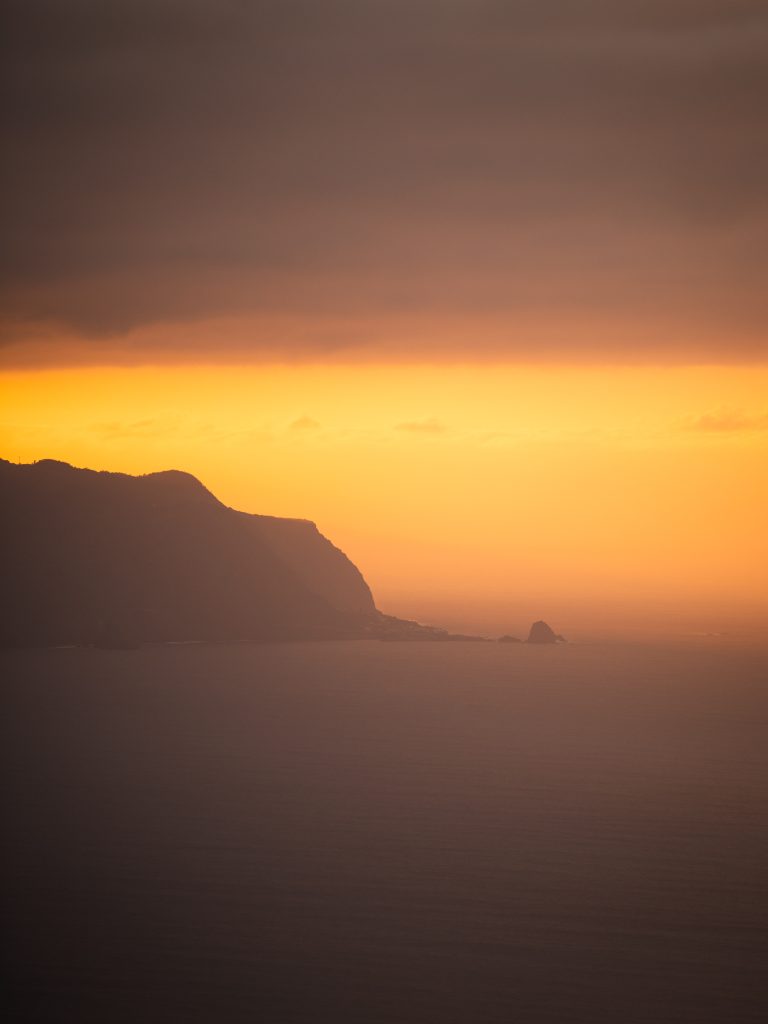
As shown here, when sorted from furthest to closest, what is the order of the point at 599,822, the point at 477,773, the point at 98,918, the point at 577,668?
the point at 577,668
the point at 477,773
the point at 599,822
the point at 98,918

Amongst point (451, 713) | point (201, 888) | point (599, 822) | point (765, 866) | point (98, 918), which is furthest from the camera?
point (451, 713)

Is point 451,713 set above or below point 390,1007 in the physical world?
above

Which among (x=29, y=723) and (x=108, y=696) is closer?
(x=29, y=723)

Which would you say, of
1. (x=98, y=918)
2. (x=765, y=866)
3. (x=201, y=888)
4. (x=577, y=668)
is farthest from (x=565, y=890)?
(x=577, y=668)

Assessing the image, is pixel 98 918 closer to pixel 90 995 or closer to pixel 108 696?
pixel 90 995

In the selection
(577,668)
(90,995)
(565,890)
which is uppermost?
(577,668)

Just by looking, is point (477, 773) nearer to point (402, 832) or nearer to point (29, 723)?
point (402, 832)

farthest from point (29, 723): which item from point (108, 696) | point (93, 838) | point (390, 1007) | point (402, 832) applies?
point (390, 1007)
